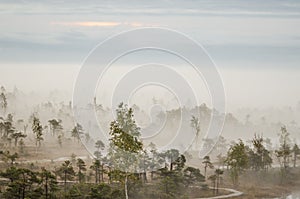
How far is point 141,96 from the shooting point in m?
5.80

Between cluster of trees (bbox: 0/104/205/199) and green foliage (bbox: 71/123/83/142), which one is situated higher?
green foliage (bbox: 71/123/83/142)

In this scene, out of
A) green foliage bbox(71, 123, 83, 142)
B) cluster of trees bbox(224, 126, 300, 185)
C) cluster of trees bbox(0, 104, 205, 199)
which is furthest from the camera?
cluster of trees bbox(224, 126, 300, 185)

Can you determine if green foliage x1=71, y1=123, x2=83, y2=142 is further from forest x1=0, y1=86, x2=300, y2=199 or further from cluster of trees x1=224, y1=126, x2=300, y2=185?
cluster of trees x1=224, y1=126, x2=300, y2=185

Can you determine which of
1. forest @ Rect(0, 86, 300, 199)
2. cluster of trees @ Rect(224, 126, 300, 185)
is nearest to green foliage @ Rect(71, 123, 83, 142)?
forest @ Rect(0, 86, 300, 199)

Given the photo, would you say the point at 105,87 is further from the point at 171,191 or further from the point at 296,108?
the point at 296,108

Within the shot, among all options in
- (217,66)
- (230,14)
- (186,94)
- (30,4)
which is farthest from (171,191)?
(30,4)

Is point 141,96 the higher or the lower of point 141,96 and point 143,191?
the higher

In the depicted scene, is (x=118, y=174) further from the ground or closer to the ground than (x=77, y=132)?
closer to the ground

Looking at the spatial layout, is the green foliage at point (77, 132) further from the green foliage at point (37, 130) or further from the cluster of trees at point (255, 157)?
the cluster of trees at point (255, 157)

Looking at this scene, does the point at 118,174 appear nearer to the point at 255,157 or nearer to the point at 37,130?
the point at 37,130

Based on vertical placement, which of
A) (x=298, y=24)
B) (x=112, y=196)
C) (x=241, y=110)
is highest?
(x=298, y=24)

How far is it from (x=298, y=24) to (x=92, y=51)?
2089 mm

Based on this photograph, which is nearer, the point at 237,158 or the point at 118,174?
the point at 118,174

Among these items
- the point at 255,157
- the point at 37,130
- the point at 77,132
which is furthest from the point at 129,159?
the point at 255,157
